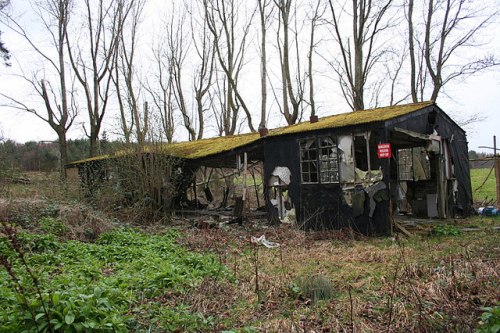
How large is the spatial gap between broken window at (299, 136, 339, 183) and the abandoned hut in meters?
0.03

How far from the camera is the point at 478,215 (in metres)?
13.7

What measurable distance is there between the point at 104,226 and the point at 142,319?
6.23 m

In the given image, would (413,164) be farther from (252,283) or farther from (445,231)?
(252,283)

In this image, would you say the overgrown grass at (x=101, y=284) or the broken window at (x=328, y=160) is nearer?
the overgrown grass at (x=101, y=284)

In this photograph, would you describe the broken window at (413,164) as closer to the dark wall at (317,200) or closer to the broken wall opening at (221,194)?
the dark wall at (317,200)

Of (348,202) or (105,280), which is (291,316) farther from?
(348,202)

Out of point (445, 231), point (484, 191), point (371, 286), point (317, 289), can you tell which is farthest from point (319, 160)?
point (484, 191)

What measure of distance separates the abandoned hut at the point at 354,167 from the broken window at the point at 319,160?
29 millimetres

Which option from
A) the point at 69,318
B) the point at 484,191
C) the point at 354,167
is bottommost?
the point at 484,191

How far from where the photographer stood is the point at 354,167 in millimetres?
10445

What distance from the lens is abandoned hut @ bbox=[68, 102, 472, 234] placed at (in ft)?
33.4

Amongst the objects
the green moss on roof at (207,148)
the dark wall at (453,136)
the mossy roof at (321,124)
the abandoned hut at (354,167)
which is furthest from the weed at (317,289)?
the green moss on roof at (207,148)

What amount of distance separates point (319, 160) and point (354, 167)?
44.5 inches

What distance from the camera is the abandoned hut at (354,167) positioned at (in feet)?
33.4
